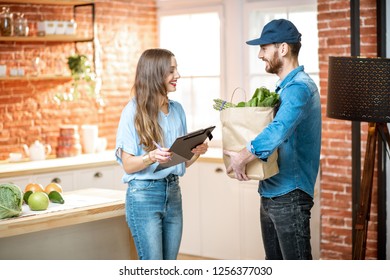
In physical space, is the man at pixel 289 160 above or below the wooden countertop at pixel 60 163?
above

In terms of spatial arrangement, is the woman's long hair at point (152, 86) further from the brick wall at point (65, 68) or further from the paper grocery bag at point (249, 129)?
the brick wall at point (65, 68)

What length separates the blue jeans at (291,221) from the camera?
3584 mm

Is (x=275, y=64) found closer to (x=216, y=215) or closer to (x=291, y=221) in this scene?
(x=291, y=221)

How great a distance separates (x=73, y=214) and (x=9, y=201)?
0.39 m

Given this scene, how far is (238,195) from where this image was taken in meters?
6.49

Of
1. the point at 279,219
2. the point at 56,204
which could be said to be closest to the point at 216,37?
the point at 56,204

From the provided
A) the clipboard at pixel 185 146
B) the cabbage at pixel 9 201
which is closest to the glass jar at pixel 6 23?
the cabbage at pixel 9 201

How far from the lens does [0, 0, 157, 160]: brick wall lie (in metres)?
6.73

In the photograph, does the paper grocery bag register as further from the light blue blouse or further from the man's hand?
the light blue blouse

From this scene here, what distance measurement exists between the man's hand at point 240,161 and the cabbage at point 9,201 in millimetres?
1139

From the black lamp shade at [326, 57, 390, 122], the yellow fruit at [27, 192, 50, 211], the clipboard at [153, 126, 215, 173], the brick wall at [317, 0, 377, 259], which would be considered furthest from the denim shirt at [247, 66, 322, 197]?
the brick wall at [317, 0, 377, 259]

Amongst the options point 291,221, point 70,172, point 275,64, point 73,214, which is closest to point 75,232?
point 73,214

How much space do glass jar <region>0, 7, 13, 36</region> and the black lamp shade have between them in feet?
10.2
